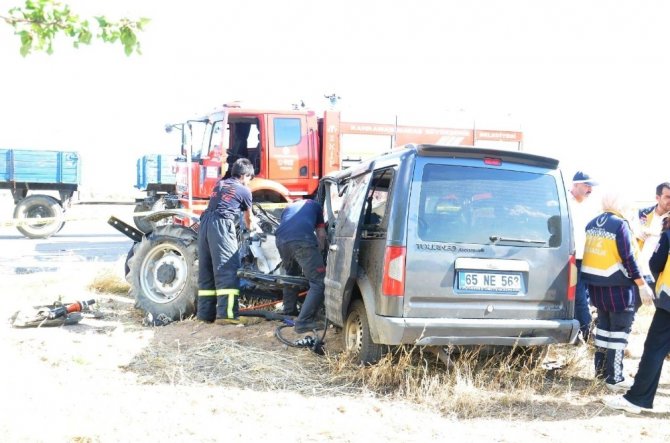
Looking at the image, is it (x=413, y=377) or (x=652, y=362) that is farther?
(x=413, y=377)

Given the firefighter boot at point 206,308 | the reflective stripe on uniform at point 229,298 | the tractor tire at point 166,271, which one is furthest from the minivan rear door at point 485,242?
the tractor tire at point 166,271

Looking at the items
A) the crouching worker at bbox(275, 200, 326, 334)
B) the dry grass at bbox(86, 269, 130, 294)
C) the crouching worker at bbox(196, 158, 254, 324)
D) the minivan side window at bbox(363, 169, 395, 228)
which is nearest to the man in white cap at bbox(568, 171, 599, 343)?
the minivan side window at bbox(363, 169, 395, 228)

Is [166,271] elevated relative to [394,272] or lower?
lower

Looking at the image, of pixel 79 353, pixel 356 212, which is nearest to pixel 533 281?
pixel 356 212

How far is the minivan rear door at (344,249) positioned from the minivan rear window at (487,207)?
654 millimetres

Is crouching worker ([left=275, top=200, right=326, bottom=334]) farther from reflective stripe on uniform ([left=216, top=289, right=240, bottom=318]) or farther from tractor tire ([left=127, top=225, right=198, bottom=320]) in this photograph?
tractor tire ([left=127, top=225, right=198, bottom=320])

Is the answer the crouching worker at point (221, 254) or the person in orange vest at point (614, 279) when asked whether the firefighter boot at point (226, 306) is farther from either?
the person in orange vest at point (614, 279)

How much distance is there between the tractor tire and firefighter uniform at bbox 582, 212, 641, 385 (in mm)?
3997

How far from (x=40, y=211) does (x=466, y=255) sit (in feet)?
48.0

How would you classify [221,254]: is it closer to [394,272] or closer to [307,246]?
[307,246]

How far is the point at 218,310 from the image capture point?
235 inches

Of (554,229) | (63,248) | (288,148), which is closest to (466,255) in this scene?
(554,229)

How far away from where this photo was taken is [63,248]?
13297 millimetres

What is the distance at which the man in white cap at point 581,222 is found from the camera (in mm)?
5691
